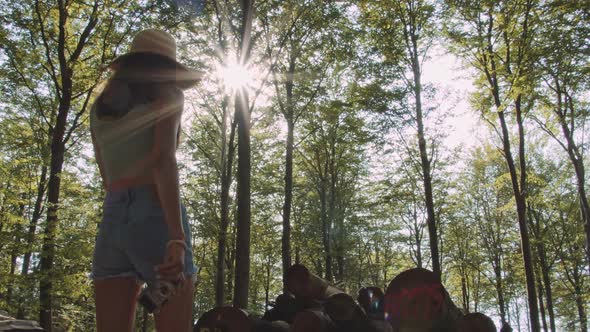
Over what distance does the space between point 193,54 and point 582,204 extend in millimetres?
17836

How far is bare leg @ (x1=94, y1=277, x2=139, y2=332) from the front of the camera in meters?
1.65

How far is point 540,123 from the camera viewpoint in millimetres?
19891

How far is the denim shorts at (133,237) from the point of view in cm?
158

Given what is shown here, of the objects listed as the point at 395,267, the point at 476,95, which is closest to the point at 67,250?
the point at 476,95

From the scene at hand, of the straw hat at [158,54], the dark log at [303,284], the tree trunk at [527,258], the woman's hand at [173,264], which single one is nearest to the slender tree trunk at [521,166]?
the tree trunk at [527,258]

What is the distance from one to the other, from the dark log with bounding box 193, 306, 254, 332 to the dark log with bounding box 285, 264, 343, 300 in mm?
621

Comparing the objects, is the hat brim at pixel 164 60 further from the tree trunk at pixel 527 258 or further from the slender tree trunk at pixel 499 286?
the slender tree trunk at pixel 499 286

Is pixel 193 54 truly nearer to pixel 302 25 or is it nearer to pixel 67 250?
pixel 302 25

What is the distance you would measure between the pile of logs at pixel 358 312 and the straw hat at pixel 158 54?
2.00 m

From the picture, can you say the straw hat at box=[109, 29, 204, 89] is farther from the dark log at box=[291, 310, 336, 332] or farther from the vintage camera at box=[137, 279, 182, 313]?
the dark log at box=[291, 310, 336, 332]

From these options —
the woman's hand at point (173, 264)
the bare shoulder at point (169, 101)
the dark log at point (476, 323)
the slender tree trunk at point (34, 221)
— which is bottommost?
the dark log at point (476, 323)

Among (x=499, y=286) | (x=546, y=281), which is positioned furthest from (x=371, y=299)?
(x=499, y=286)

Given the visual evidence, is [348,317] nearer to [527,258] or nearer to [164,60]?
[164,60]

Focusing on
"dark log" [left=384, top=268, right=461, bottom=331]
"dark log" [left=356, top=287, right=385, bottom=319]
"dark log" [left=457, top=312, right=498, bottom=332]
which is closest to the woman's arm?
"dark log" [left=384, top=268, right=461, bottom=331]
